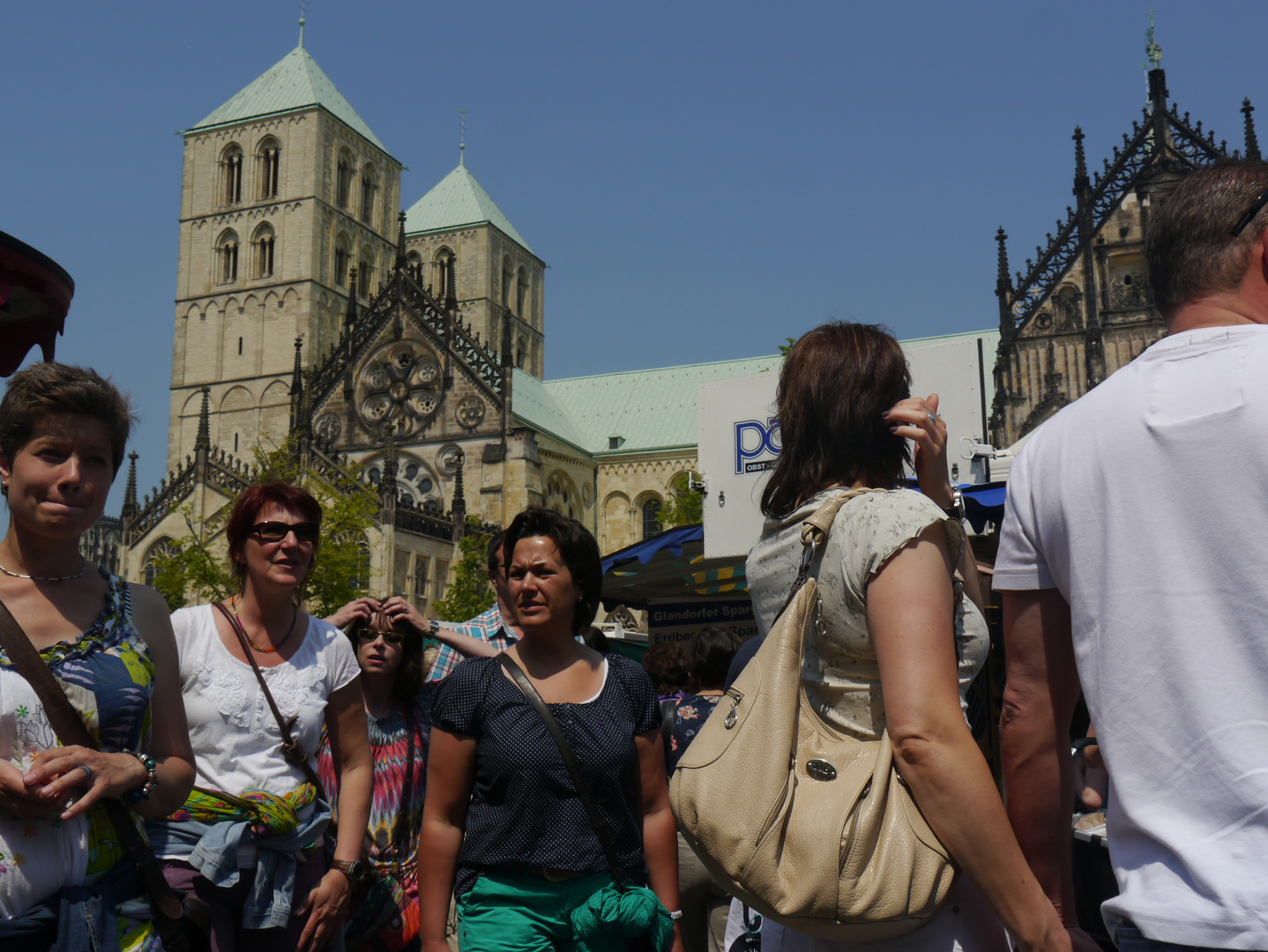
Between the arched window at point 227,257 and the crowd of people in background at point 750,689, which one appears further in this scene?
the arched window at point 227,257

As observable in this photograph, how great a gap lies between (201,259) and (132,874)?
2273 inches

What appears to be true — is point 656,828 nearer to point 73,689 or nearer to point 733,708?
point 733,708

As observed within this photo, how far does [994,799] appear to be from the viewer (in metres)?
1.76

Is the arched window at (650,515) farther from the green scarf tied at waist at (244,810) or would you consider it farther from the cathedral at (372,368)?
the green scarf tied at waist at (244,810)

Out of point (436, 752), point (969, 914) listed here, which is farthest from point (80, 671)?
point (969, 914)

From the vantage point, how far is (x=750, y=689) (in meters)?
1.94

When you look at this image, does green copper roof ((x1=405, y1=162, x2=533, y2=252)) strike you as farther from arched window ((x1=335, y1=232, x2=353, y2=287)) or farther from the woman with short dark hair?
the woman with short dark hair

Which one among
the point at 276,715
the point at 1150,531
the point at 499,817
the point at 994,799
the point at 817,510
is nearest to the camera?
the point at 1150,531

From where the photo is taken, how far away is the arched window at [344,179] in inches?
2205

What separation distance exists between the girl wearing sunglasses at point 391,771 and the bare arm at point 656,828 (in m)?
1.02

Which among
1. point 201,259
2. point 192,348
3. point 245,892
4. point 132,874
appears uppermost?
point 201,259

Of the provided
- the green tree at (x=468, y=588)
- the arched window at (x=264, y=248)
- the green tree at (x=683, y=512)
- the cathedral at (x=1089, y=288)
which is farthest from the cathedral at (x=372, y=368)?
the cathedral at (x=1089, y=288)

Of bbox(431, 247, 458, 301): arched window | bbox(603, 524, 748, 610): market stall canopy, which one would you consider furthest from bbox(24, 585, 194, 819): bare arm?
bbox(431, 247, 458, 301): arched window

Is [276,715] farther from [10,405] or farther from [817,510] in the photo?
[817,510]
